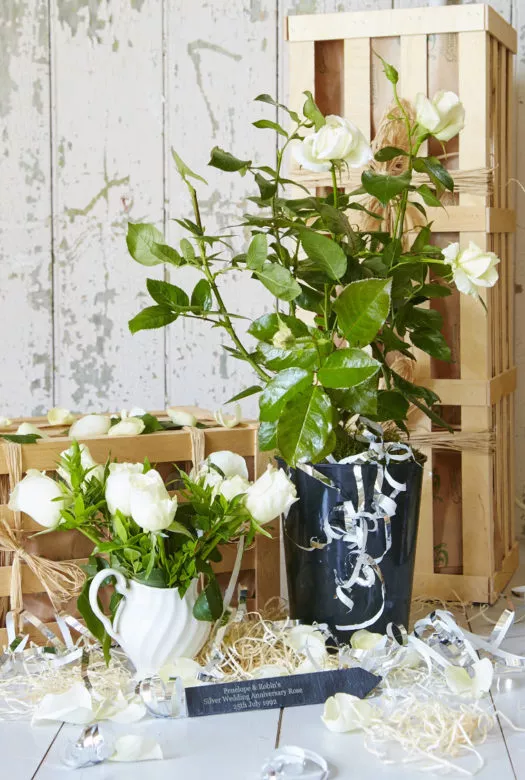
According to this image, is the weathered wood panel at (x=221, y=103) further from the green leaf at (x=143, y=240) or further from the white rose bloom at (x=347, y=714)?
the white rose bloom at (x=347, y=714)

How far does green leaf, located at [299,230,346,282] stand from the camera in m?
1.06

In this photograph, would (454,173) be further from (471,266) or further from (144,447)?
(144,447)

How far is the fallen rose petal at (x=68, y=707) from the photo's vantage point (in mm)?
974

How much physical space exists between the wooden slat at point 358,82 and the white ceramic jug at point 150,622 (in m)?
0.72

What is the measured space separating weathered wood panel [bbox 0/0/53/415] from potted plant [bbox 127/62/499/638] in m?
0.80

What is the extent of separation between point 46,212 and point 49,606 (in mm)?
907


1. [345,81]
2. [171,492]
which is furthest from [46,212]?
[171,492]

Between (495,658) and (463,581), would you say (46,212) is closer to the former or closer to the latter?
(463,581)

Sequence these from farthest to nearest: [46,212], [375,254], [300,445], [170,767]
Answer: [46,212] → [375,254] → [300,445] → [170,767]

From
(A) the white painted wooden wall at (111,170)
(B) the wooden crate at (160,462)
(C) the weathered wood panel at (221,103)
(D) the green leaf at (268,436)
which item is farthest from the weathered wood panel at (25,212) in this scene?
(D) the green leaf at (268,436)

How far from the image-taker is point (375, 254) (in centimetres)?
115

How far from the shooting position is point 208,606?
1.05 m

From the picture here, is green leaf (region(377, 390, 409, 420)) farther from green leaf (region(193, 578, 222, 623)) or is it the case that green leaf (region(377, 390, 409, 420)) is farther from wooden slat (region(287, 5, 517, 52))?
wooden slat (region(287, 5, 517, 52))

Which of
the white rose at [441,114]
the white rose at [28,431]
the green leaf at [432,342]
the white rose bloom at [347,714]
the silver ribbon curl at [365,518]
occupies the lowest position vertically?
the white rose bloom at [347,714]
